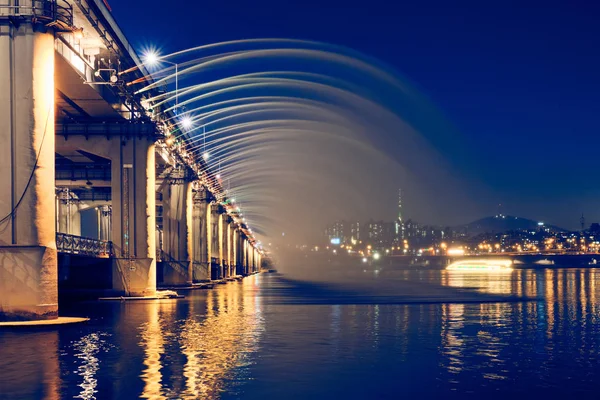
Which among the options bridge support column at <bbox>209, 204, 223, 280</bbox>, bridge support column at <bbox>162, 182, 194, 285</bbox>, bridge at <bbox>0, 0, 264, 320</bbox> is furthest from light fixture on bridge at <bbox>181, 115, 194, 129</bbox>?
bridge support column at <bbox>209, 204, 223, 280</bbox>

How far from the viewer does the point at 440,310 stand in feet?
159

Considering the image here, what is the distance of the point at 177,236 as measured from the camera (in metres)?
88.3

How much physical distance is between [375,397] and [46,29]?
84.0 ft

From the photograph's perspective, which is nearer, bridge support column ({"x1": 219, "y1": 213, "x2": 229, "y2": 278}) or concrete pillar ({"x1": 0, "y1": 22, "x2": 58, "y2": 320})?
concrete pillar ({"x1": 0, "y1": 22, "x2": 58, "y2": 320})

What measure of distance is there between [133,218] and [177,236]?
86.3ft

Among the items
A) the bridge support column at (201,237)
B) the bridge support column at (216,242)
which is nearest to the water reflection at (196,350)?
the bridge support column at (201,237)

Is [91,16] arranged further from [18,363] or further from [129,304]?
[18,363]

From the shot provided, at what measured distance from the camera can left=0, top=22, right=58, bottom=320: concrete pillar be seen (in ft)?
114

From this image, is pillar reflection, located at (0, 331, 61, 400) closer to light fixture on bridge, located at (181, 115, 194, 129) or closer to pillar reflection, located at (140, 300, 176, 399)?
pillar reflection, located at (140, 300, 176, 399)

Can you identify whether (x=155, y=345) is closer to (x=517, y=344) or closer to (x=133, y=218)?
(x=517, y=344)

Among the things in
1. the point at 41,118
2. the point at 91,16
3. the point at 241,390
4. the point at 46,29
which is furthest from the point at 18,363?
the point at 91,16

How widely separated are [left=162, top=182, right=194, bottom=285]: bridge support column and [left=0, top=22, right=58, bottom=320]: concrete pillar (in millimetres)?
51405

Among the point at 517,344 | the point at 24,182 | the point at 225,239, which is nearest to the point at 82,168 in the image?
the point at 24,182

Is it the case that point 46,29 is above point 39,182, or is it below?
above
